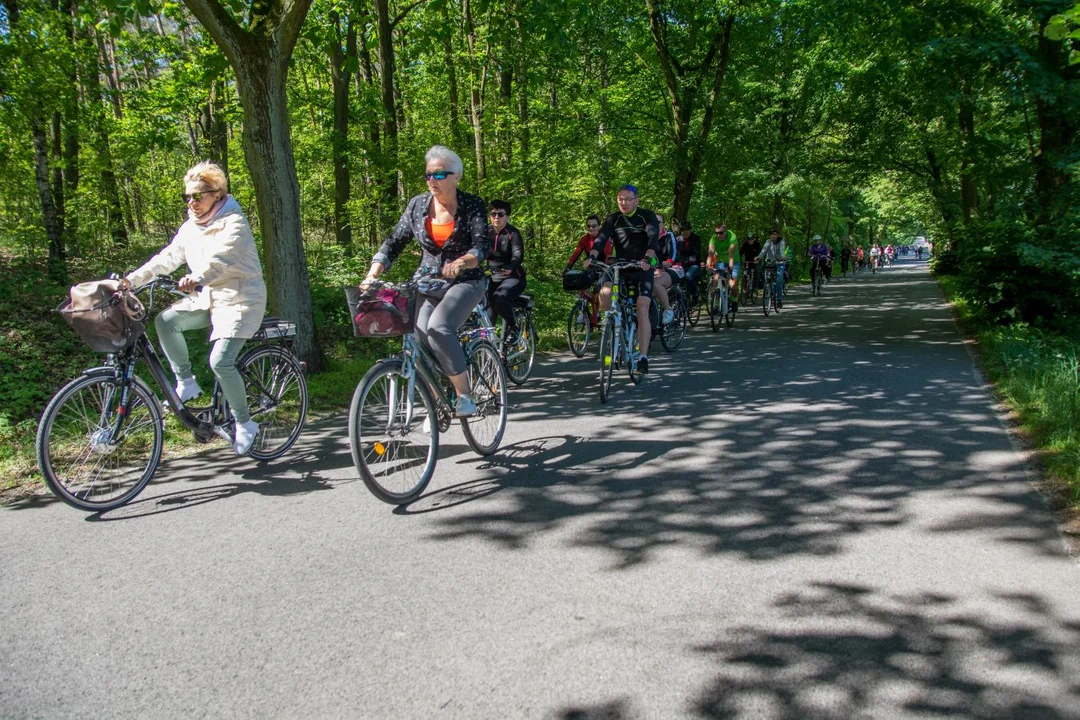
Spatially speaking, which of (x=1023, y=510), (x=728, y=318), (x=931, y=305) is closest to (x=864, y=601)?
(x=1023, y=510)

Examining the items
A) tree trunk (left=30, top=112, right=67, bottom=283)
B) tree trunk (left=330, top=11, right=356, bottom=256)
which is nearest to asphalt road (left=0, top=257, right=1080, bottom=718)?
tree trunk (left=30, top=112, right=67, bottom=283)

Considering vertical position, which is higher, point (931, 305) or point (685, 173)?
point (685, 173)

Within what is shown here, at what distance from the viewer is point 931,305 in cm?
1888

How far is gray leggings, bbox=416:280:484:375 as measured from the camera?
484cm

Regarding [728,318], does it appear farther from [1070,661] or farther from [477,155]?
[1070,661]

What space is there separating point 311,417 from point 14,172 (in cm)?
992

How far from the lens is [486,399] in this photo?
553cm

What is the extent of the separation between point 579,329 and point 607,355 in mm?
3446

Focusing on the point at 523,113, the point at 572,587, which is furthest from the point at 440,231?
the point at 523,113

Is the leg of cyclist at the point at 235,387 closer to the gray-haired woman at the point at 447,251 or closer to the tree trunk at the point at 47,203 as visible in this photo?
the gray-haired woman at the point at 447,251

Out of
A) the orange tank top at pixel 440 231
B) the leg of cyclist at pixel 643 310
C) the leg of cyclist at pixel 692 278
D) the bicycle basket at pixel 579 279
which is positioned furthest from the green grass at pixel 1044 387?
the leg of cyclist at pixel 692 278

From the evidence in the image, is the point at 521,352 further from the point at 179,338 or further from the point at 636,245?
the point at 179,338

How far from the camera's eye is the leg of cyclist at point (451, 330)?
4848 mm

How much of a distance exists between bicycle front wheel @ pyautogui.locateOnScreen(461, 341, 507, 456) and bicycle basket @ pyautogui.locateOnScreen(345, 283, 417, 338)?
814 millimetres
